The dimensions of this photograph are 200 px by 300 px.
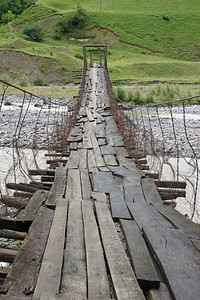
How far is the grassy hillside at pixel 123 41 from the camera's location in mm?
22720

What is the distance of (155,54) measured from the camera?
1323 inches

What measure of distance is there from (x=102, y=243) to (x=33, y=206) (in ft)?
2.44

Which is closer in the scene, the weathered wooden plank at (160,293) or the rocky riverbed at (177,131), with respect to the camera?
the weathered wooden plank at (160,293)

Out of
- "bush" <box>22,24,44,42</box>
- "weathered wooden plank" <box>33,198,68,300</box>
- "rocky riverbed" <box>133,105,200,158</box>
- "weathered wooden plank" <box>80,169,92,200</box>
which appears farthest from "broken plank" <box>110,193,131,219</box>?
"bush" <box>22,24,44,42</box>

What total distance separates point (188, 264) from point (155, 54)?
34598mm

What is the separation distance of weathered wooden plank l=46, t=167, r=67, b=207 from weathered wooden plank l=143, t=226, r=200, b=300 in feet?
2.80

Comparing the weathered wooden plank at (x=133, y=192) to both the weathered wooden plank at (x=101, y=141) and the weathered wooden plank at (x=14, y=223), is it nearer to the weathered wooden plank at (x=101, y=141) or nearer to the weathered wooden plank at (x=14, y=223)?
the weathered wooden plank at (x=14, y=223)

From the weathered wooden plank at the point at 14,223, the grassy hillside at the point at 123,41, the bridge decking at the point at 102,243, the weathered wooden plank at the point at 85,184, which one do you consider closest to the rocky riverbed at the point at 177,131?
the weathered wooden plank at the point at 85,184

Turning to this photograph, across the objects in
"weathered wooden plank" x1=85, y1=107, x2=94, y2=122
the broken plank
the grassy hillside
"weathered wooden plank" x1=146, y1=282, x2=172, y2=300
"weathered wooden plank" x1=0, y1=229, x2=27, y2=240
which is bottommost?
"weathered wooden plank" x1=146, y1=282, x2=172, y2=300

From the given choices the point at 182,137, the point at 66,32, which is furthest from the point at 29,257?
the point at 66,32

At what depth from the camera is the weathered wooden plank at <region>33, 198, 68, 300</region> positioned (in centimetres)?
142

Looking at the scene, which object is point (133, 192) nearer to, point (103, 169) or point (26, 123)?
point (103, 169)

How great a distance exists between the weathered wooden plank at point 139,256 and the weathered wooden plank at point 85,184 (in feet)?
2.06

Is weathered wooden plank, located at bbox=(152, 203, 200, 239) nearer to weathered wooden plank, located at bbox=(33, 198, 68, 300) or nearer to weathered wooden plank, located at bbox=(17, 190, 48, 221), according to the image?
weathered wooden plank, located at bbox=(33, 198, 68, 300)
